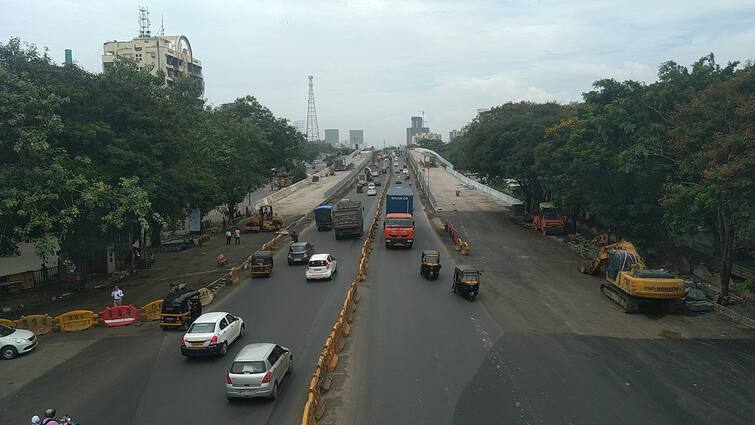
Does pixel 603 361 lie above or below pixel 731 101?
below

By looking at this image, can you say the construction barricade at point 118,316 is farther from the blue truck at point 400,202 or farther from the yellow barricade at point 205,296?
the blue truck at point 400,202

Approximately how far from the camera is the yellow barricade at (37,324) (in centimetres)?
2357

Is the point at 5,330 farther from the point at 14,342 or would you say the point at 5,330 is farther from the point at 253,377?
the point at 253,377

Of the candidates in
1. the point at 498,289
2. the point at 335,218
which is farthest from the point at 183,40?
the point at 498,289

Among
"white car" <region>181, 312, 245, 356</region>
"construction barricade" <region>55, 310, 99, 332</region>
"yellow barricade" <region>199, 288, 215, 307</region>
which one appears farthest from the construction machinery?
"white car" <region>181, 312, 245, 356</region>

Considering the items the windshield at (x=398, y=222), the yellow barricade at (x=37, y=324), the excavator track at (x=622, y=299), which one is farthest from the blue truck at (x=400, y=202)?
the yellow barricade at (x=37, y=324)

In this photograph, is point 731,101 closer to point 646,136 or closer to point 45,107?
point 646,136

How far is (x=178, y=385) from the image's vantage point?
1645cm

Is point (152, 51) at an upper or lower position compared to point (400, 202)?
upper

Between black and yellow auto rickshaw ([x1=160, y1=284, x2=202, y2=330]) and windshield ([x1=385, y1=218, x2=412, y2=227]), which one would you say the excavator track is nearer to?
windshield ([x1=385, y1=218, x2=412, y2=227])

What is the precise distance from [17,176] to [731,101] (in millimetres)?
31453

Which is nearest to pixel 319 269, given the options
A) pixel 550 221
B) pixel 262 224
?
pixel 262 224

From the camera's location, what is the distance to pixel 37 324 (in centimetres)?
2375

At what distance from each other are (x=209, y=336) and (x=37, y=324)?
10461 millimetres
